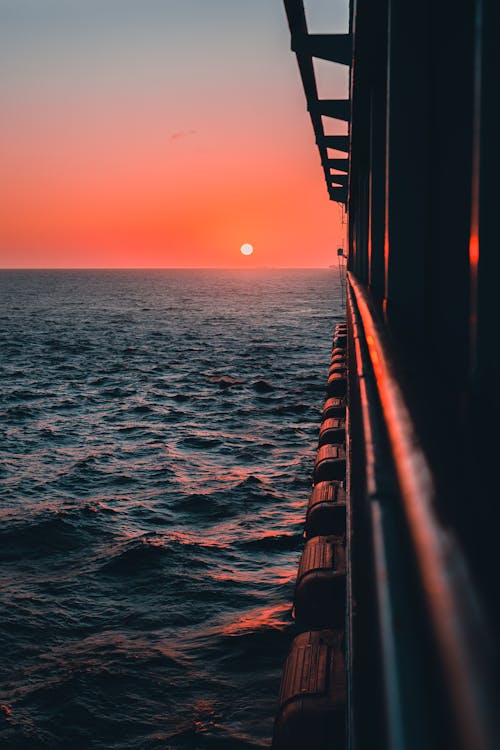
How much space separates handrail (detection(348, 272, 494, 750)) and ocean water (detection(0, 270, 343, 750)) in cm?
Answer: 576

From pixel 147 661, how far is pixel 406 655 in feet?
23.4

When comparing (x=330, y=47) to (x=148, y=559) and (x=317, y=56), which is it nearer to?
(x=317, y=56)

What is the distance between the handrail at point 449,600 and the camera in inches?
17.5

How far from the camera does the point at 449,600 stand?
56 centimetres

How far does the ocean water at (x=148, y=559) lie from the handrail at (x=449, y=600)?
5.76 m

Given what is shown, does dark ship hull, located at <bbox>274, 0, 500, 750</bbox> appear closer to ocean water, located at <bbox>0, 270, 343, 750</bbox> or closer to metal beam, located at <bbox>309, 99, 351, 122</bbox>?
ocean water, located at <bbox>0, 270, 343, 750</bbox>

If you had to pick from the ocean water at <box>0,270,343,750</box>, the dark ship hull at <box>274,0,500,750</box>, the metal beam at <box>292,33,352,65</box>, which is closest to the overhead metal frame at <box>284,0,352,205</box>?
the metal beam at <box>292,33,352,65</box>

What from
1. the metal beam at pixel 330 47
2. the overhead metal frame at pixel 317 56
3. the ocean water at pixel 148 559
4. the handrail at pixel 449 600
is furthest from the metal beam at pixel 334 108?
the handrail at pixel 449 600

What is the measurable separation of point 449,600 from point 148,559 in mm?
9632

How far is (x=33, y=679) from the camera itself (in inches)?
274

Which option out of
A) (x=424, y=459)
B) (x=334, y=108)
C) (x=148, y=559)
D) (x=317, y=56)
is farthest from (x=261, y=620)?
(x=424, y=459)

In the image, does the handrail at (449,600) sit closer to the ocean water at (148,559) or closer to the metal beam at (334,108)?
the ocean water at (148,559)

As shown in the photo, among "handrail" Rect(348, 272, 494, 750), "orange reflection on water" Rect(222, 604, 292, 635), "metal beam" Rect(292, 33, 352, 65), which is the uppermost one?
"metal beam" Rect(292, 33, 352, 65)

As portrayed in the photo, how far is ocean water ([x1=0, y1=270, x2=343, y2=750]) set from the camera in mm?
6543
